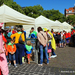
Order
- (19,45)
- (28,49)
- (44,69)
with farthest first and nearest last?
1. (28,49)
2. (19,45)
3. (44,69)

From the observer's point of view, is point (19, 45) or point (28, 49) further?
point (28, 49)

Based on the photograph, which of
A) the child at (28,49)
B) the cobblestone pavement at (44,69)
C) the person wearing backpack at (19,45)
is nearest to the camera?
the cobblestone pavement at (44,69)

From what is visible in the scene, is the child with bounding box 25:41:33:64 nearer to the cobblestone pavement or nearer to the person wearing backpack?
the person wearing backpack

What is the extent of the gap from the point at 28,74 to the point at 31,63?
1.70m

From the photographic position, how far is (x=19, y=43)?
593cm

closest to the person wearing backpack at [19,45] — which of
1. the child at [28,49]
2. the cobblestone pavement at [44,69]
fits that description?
the child at [28,49]

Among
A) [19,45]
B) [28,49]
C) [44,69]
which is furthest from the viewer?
[28,49]

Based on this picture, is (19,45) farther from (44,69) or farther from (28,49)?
(44,69)

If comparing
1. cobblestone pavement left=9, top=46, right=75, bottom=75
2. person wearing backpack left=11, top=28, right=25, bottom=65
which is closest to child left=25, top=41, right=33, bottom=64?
person wearing backpack left=11, top=28, right=25, bottom=65

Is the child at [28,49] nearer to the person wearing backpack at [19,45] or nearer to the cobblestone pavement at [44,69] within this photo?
the person wearing backpack at [19,45]

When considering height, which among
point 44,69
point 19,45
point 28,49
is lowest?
point 44,69

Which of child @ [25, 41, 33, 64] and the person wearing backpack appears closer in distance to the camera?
the person wearing backpack

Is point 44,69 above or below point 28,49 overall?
below

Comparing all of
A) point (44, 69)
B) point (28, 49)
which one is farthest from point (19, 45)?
point (44, 69)
